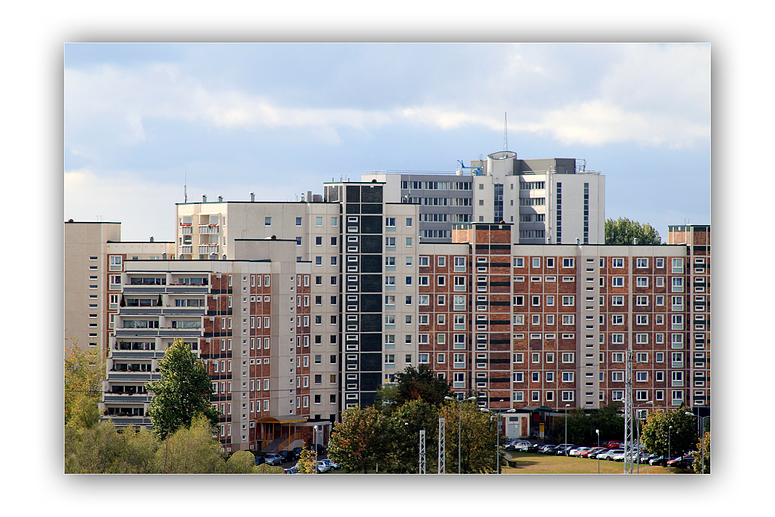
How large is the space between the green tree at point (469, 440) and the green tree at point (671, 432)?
490 cm

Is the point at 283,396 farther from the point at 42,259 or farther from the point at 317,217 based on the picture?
the point at 42,259

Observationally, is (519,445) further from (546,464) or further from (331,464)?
(331,464)

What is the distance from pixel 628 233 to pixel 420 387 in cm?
4119

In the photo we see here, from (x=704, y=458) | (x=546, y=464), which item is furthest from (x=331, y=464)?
(x=704, y=458)

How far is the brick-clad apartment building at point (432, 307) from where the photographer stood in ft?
→ 142

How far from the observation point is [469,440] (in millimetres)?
32000

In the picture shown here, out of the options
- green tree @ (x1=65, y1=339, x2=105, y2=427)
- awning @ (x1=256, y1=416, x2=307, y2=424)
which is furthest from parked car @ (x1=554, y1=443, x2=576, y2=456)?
green tree @ (x1=65, y1=339, x2=105, y2=427)

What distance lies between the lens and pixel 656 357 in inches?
1809

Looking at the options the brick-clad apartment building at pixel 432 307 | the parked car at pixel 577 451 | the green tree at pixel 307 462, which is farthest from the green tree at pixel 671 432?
the green tree at pixel 307 462

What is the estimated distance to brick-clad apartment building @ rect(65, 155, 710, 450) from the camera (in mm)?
43188

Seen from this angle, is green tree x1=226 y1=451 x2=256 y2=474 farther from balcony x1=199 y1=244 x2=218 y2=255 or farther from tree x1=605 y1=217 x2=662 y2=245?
tree x1=605 y1=217 x2=662 y2=245

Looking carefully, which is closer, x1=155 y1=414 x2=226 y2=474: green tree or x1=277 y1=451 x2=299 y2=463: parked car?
x1=155 y1=414 x2=226 y2=474: green tree

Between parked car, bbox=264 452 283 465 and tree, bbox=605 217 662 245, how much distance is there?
4343cm

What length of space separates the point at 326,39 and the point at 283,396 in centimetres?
2531
